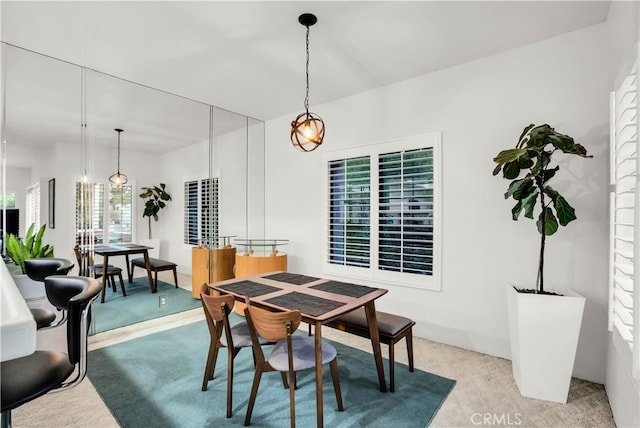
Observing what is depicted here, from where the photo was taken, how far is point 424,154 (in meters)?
3.24

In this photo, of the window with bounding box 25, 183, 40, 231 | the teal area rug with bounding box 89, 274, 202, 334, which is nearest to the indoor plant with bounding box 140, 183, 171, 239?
the teal area rug with bounding box 89, 274, 202, 334

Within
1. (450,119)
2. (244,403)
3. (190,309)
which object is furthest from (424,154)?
(190,309)

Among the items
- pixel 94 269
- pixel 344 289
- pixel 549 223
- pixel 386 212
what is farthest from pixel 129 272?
pixel 549 223

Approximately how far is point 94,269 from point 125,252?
0.33 meters

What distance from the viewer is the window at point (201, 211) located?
3.99 m


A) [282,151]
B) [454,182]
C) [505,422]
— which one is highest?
[282,151]

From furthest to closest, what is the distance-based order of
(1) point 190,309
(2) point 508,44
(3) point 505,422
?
1. (1) point 190,309
2. (2) point 508,44
3. (3) point 505,422

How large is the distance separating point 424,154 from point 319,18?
1660 millimetres

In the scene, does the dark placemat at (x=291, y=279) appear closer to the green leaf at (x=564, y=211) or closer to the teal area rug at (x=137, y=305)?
the teal area rug at (x=137, y=305)

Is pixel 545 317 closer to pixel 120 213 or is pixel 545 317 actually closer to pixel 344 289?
pixel 344 289

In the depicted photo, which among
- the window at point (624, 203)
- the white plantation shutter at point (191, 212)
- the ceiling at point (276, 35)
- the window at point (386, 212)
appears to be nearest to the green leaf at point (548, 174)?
the window at point (624, 203)

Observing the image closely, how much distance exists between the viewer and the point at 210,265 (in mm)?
4230

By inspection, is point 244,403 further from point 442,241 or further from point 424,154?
point 424,154

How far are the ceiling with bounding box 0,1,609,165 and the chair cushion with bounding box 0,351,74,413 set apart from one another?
226 cm
